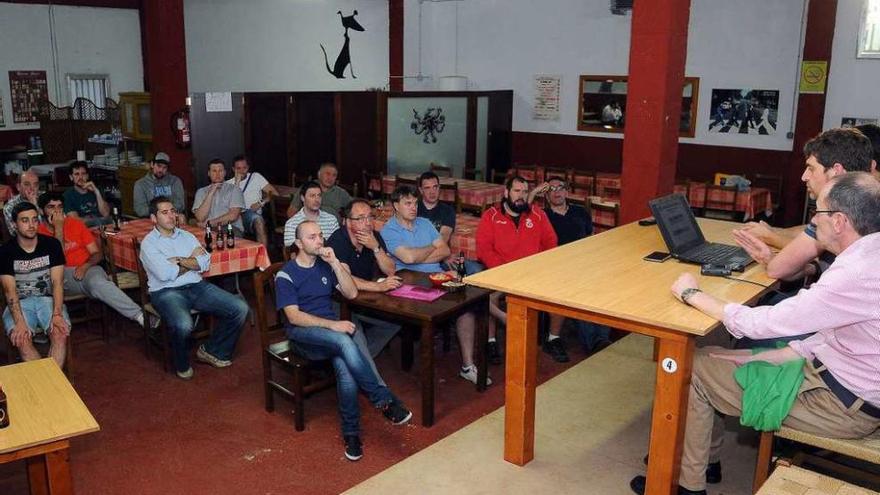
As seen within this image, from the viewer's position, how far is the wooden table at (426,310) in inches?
162

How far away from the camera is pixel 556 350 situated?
17.7 ft

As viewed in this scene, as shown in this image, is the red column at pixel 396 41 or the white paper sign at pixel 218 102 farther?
the red column at pixel 396 41

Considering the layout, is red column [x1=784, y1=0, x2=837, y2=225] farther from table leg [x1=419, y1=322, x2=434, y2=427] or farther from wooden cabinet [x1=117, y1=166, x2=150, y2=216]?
wooden cabinet [x1=117, y1=166, x2=150, y2=216]

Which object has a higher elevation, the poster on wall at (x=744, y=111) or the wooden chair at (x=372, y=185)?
the poster on wall at (x=744, y=111)

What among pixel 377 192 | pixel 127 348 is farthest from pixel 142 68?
pixel 127 348

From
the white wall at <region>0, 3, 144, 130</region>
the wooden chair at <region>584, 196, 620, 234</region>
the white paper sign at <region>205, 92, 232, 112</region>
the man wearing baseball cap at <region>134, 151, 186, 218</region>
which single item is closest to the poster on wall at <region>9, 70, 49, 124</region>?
the white wall at <region>0, 3, 144, 130</region>

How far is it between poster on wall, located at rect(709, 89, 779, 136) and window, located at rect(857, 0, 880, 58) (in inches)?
39.9

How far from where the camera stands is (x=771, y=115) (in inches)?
365

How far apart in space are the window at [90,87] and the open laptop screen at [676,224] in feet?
39.7

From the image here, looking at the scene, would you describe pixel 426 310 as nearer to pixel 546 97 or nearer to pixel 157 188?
pixel 157 188

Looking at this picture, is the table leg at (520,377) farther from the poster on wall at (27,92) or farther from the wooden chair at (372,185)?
the poster on wall at (27,92)

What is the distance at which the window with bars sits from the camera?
13.2 metres

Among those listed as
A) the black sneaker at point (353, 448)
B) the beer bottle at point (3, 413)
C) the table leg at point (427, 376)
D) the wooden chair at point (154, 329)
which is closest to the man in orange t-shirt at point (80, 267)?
the wooden chair at point (154, 329)

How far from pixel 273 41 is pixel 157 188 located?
6.93 meters
